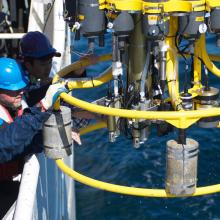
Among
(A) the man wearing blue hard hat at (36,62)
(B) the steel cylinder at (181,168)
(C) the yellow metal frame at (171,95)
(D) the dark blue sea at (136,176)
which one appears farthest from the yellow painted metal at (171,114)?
(D) the dark blue sea at (136,176)

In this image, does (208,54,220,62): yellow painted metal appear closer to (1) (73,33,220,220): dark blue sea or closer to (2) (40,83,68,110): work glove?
(2) (40,83,68,110): work glove

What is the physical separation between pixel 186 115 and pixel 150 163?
7.26 m

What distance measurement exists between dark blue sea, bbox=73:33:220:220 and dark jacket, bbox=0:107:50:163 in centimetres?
565

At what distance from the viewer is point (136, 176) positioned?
1197 cm

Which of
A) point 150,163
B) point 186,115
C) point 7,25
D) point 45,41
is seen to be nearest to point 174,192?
point 186,115

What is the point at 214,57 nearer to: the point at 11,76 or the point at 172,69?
the point at 172,69

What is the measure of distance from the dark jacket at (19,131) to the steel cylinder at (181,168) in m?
1.28

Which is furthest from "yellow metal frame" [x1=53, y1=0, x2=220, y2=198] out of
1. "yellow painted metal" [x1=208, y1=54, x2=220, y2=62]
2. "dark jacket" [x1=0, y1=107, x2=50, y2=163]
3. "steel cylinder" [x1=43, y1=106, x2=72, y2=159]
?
"yellow painted metal" [x1=208, y1=54, x2=220, y2=62]

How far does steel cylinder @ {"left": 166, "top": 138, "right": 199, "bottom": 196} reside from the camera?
5.34 meters

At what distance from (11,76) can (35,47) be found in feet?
3.72

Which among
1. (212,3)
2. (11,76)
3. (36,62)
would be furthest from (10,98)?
(212,3)

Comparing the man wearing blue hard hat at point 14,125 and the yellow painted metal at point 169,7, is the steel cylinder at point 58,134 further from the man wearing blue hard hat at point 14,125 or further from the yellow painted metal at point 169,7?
the yellow painted metal at point 169,7

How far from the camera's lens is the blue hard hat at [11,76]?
606 centimetres

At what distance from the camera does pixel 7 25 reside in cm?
1215
